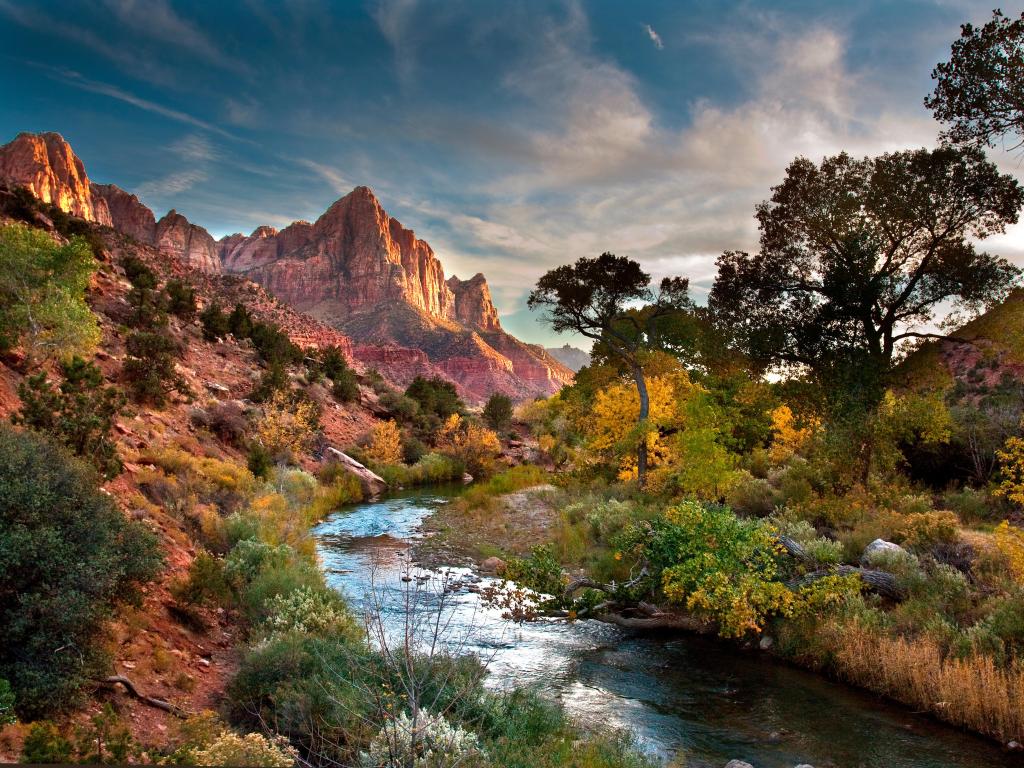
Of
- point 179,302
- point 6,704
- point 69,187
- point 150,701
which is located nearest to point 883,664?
point 150,701

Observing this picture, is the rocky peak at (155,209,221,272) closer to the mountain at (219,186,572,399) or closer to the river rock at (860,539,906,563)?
the mountain at (219,186,572,399)

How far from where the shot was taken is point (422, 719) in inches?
207

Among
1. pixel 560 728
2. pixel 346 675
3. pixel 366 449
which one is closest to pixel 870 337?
pixel 560 728

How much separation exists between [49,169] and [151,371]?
11168 cm

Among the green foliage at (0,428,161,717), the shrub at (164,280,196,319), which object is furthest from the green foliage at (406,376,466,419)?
the green foliage at (0,428,161,717)

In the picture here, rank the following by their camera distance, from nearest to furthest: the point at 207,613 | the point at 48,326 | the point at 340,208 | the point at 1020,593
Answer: the point at 1020,593 → the point at 207,613 → the point at 48,326 → the point at 340,208

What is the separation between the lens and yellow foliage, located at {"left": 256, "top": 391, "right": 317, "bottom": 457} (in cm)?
2886

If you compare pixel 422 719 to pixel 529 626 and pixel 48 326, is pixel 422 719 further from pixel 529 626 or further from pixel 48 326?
pixel 48 326

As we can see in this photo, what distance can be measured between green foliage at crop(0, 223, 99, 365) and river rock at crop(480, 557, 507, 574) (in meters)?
15.1

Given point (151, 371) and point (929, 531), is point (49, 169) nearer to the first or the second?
point (151, 371)

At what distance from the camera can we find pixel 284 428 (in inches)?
1179

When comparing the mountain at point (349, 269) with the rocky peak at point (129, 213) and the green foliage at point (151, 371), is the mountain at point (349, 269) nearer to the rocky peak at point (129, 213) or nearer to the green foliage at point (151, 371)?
the rocky peak at point (129, 213)

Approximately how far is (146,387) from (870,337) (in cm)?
2576

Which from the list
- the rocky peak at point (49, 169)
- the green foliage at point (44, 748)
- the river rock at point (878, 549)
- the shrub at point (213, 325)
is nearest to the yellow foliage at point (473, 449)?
the shrub at point (213, 325)
